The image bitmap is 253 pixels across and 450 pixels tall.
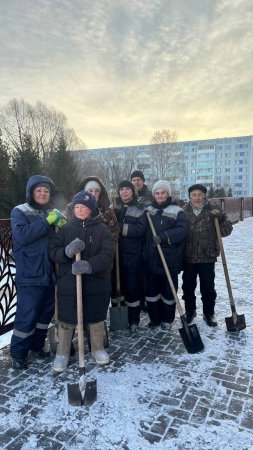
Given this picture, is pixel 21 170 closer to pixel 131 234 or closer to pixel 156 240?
pixel 131 234

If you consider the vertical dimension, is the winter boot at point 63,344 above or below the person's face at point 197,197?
below

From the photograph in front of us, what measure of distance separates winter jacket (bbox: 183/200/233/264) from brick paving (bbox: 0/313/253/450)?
1.02 metres

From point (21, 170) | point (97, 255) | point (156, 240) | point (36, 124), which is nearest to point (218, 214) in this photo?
point (156, 240)

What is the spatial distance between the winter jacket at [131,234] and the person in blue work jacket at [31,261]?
3.37 feet

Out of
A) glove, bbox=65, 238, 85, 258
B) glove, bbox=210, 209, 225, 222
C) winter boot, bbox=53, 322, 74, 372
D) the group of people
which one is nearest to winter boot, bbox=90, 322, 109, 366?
the group of people

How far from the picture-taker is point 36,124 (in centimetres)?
3619

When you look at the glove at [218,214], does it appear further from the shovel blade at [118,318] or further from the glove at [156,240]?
the shovel blade at [118,318]

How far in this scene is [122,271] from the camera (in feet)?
14.2

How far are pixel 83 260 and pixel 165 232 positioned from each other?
1.24 m

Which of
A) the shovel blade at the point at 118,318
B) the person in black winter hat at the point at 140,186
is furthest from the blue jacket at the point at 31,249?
the person in black winter hat at the point at 140,186

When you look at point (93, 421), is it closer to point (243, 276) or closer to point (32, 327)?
point (32, 327)

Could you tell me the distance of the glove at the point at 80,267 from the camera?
3025 millimetres

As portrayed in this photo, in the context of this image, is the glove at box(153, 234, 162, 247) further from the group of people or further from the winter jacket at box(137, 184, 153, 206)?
the winter jacket at box(137, 184, 153, 206)

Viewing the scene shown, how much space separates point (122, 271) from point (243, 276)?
4.04 metres
